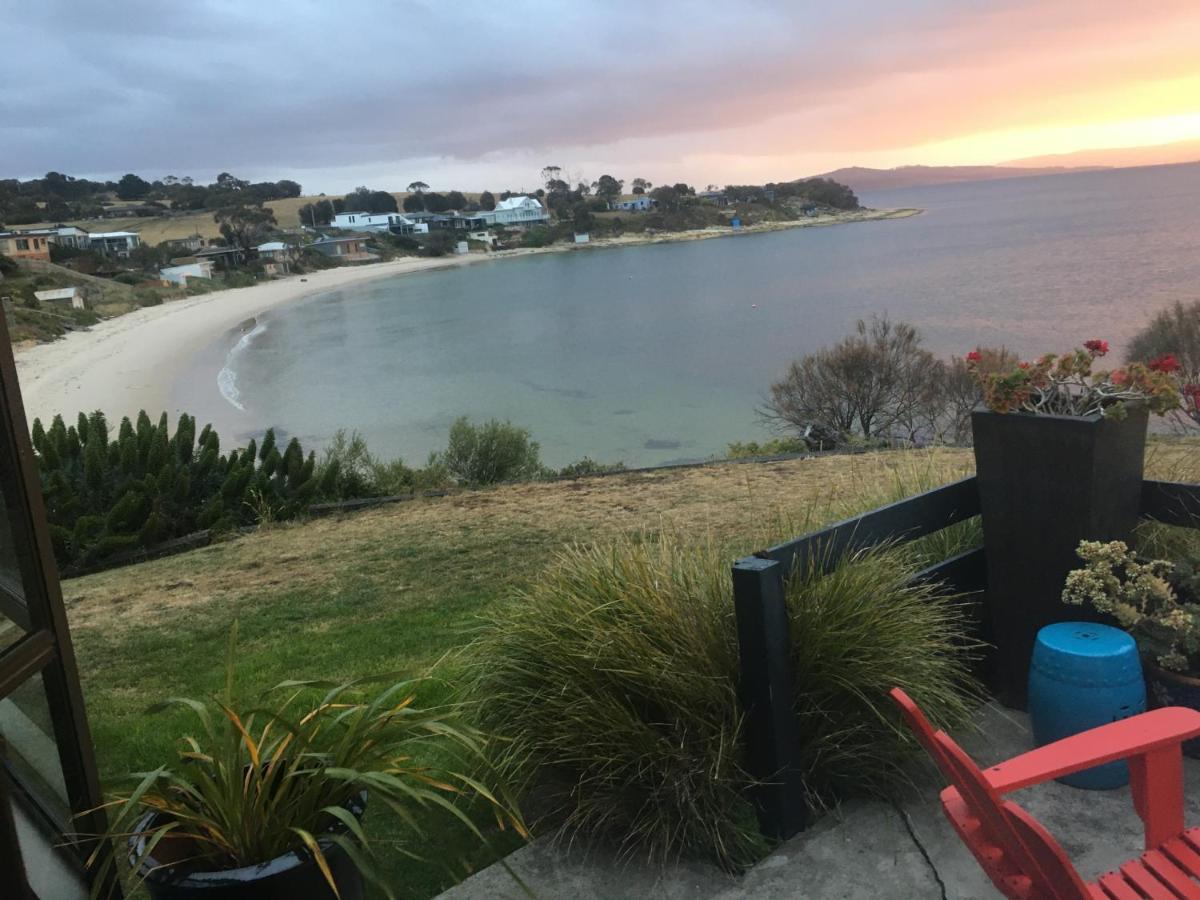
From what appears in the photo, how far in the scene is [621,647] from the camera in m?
2.97

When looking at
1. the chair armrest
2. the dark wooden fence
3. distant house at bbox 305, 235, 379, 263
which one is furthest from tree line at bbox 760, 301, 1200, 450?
distant house at bbox 305, 235, 379, 263

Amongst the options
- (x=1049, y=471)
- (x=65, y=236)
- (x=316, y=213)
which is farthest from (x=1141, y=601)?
(x=316, y=213)

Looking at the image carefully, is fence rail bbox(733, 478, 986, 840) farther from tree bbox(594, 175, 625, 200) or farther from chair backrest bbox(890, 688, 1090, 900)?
tree bbox(594, 175, 625, 200)

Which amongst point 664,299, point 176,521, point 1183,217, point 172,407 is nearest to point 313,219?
point 664,299

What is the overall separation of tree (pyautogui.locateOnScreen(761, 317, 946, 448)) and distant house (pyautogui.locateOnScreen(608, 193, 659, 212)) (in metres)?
157

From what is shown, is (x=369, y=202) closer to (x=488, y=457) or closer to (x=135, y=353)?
(x=135, y=353)

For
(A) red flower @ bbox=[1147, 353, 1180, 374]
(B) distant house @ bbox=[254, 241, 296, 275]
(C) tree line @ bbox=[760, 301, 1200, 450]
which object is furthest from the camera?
(B) distant house @ bbox=[254, 241, 296, 275]

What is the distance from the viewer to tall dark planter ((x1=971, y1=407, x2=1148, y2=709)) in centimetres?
323

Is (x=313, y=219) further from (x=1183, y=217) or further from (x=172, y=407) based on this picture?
(x=172, y=407)

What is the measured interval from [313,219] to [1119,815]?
173845 mm

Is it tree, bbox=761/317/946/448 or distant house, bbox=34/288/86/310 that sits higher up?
distant house, bbox=34/288/86/310

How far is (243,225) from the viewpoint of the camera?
121 metres

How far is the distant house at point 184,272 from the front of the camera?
298ft

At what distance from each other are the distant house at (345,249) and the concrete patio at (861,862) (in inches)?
5343
